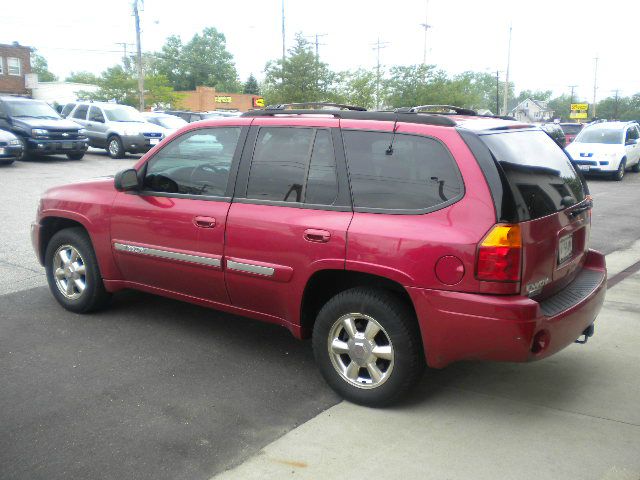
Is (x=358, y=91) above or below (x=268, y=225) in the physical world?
above

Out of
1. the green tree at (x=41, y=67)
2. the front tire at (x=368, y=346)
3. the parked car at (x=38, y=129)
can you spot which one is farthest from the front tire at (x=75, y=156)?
the green tree at (x=41, y=67)

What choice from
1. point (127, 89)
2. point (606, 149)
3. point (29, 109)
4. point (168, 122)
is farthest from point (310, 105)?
point (127, 89)

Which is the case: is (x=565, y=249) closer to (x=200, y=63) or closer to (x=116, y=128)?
(x=116, y=128)

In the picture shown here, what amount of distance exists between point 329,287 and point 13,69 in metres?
60.1

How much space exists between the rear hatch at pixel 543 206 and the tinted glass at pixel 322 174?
3.16 ft

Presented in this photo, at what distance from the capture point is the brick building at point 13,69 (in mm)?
55656

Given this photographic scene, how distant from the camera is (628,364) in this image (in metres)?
4.77

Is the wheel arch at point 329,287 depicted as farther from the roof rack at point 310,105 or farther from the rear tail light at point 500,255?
→ the roof rack at point 310,105

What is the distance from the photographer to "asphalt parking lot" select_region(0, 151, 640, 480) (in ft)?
11.1

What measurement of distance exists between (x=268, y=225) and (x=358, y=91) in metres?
32.5

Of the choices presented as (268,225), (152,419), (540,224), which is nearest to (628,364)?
(540,224)

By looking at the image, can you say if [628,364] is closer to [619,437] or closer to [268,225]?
[619,437]

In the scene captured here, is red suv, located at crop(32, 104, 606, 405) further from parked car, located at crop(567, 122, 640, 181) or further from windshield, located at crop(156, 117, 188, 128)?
windshield, located at crop(156, 117, 188, 128)

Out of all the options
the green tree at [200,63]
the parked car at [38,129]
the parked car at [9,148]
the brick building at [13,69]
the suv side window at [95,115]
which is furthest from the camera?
the green tree at [200,63]
